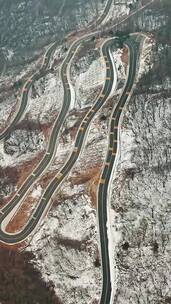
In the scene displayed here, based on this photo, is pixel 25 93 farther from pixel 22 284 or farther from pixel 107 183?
pixel 22 284

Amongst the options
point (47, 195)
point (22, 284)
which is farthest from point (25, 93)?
point (22, 284)

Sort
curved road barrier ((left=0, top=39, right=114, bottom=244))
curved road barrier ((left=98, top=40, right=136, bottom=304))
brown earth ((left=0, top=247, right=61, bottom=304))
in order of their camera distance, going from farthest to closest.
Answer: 1. curved road barrier ((left=0, top=39, right=114, bottom=244))
2. curved road barrier ((left=98, top=40, right=136, bottom=304))
3. brown earth ((left=0, top=247, right=61, bottom=304))

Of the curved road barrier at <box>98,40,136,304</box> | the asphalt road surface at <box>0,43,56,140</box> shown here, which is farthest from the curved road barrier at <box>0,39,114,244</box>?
the asphalt road surface at <box>0,43,56,140</box>

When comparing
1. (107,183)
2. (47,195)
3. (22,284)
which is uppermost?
(107,183)

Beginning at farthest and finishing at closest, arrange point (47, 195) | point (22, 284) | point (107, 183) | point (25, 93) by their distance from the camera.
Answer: point (25, 93), point (47, 195), point (107, 183), point (22, 284)

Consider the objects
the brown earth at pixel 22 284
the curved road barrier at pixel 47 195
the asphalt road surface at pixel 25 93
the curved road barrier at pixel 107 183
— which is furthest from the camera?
the asphalt road surface at pixel 25 93

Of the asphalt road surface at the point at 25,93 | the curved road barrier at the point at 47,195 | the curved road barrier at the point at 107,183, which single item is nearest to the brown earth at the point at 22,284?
the curved road barrier at the point at 47,195

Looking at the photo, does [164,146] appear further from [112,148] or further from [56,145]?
[56,145]

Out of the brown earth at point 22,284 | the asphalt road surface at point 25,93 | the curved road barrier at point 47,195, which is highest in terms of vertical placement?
the asphalt road surface at point 25,93

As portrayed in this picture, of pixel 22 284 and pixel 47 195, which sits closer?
pixel 22 284

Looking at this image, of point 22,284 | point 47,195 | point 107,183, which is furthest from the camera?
point 47,195

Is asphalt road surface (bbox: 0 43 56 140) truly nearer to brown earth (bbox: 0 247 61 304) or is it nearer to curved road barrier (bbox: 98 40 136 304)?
curved road barrier (bbox: 98 40 136 304)

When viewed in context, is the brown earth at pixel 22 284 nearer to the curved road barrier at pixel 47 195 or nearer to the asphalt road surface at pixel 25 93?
the curved road barrier at pixel 47 195
